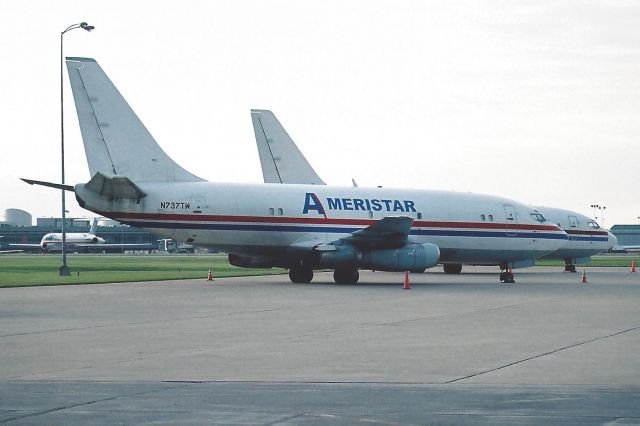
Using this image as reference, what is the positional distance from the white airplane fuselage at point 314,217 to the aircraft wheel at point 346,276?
1.41 metres

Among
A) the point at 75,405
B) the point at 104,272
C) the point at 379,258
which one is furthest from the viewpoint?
the point at 104,272

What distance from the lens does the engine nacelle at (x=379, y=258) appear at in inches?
1518

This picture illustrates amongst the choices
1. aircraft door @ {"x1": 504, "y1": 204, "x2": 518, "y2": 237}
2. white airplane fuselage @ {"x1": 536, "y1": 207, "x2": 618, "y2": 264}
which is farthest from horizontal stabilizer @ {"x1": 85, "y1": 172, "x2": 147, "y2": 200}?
white airplane fuselage @ {"x1": 536, "y1": 207, "x2": 618, "y2": 264}

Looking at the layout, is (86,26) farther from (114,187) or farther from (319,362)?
(319,362)

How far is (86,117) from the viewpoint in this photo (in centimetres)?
3616

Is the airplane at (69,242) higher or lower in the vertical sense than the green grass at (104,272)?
higher

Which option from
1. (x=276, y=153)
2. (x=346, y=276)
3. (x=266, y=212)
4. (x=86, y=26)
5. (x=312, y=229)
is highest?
(x=86, y=26)

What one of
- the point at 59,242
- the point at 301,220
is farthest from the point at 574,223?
the point at 59,242

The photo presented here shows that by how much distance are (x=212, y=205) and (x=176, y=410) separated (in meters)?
27.7

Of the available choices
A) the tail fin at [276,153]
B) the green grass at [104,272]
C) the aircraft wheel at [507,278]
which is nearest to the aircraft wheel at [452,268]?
the green grass at [104,272]

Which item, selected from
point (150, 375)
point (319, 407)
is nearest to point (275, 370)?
point (150, 375)

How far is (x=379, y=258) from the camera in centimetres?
3853

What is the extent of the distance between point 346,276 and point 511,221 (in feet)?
30.5

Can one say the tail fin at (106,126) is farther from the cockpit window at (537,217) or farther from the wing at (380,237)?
the cockpit window at (537,217)
